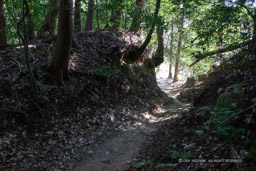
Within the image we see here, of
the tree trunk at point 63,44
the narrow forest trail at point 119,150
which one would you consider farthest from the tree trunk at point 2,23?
the narrow forest trail at point 119,150

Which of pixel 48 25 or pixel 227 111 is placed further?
pixel 48 25

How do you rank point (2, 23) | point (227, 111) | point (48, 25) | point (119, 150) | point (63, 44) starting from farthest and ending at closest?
point (48, 25) < point (2, 23) < point (63, 44) < point (119, 150) < point (227, 111)

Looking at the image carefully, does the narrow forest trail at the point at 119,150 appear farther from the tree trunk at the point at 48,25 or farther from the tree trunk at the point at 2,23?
the tree trunk at the point at 48,25

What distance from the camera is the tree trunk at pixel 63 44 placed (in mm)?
6463

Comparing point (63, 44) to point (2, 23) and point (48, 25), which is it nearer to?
point (2, 23)

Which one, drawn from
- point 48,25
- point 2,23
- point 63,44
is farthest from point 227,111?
point 48,25

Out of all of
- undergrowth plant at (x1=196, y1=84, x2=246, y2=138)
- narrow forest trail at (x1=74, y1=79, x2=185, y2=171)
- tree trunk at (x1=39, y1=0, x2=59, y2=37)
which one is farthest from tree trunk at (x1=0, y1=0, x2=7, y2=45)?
undergrowth plant at (x1=196, y1=84, x2=246, y2=138)

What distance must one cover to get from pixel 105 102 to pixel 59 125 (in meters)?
2.85

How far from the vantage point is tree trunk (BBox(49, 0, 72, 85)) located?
21.2ft

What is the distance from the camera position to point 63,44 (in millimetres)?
7012

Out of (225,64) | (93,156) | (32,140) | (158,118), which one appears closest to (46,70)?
(32,140)

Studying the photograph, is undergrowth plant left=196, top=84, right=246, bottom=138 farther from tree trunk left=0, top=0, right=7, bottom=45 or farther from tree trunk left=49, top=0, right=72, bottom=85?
tree trunk left=0, top=0, right=7, bottom=45

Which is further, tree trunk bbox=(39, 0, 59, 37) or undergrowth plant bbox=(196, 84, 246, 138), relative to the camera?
tree trunk bbox=(39, 0, 59, 37)

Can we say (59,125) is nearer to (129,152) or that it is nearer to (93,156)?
(93,156)
